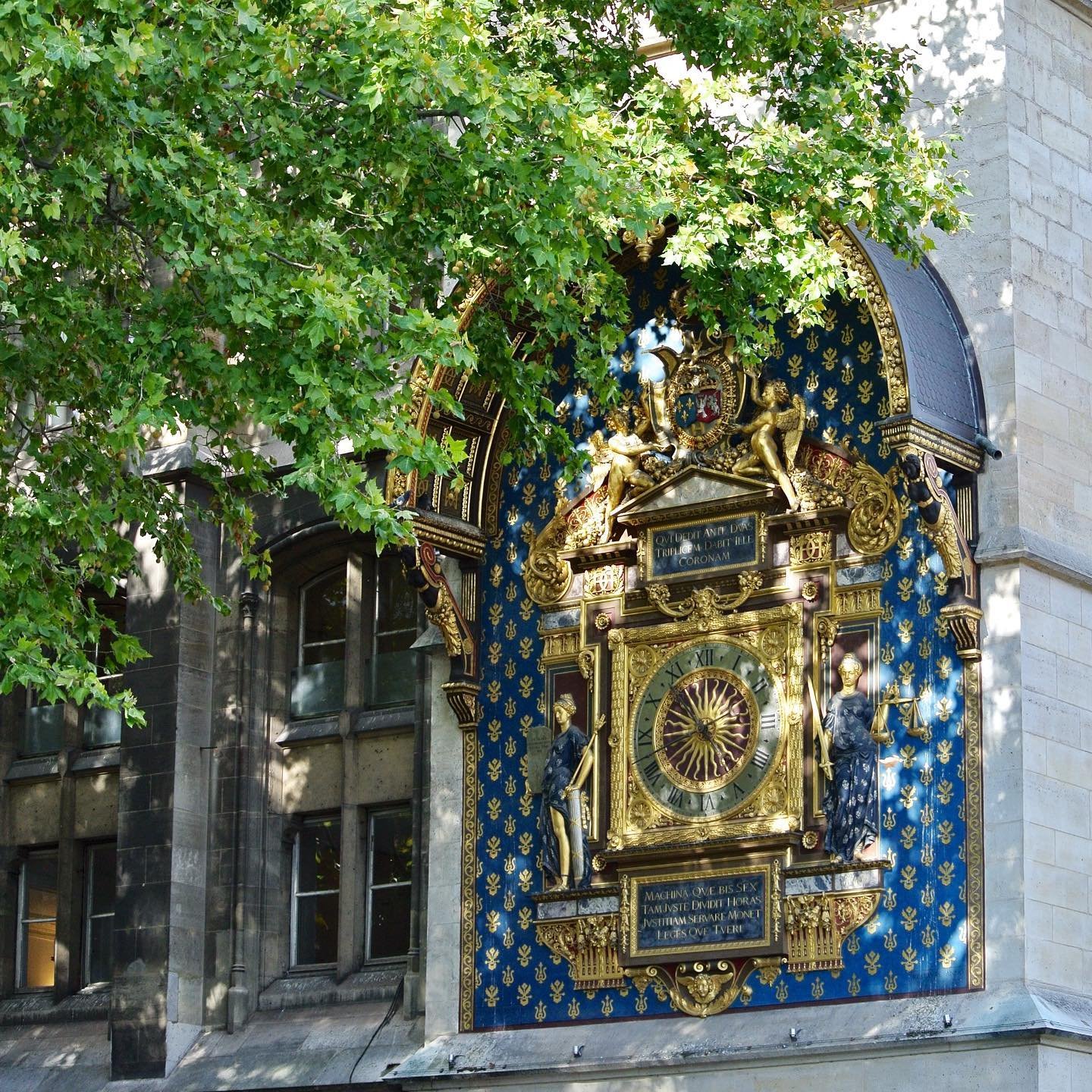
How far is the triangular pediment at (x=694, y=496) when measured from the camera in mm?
23516

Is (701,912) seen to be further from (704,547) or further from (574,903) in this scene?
(704,547)

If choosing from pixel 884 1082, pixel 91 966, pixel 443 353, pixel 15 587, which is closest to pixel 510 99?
pixel 443 353

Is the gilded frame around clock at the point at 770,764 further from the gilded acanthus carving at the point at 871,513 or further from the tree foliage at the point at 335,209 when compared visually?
the tree foliage at the point at 335,209

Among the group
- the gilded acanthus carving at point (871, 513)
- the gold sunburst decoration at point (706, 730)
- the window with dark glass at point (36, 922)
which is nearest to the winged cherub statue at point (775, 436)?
the gilded acanthus carving at point (871, 513)

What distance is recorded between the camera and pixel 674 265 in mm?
24672

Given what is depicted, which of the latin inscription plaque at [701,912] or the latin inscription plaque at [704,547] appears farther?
the latin inscription plaque at [704,547]

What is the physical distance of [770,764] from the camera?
2303cm

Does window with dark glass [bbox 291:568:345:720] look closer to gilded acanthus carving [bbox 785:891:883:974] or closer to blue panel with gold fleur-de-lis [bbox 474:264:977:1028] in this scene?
blue panel with gold fleur-de-lis [bbox 474:264:977:1028]

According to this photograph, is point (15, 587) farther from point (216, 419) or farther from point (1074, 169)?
point (1074, 169)

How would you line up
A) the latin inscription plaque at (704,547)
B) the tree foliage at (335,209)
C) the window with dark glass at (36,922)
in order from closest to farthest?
the tree foliage at (335,209)
the latin inscription plaque at (704,547)
the window with dark glass at (36,922)

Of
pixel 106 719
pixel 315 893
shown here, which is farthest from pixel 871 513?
pixel 106 719

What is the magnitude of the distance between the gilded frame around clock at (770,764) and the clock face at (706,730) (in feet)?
0.24

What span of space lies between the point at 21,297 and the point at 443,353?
9.84ft

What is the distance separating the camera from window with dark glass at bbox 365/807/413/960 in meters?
26.7
